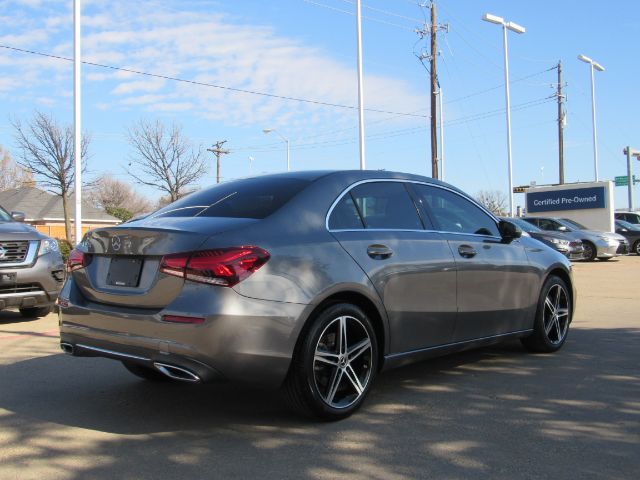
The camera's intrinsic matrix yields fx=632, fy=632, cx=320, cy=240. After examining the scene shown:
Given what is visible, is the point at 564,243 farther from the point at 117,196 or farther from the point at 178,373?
the point at 117,196

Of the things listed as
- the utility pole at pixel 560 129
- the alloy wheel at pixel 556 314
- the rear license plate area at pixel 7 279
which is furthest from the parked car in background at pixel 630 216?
the rear license plate area at pixel 7 279

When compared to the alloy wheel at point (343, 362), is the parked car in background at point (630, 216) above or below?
above

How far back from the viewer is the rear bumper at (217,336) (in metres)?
3.51

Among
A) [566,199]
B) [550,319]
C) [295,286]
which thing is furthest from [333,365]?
[566,199]

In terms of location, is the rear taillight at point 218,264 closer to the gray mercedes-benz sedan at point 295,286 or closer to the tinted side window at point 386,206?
the gray mercedes-benz sedan at point 295,286

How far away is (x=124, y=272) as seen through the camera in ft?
12.9

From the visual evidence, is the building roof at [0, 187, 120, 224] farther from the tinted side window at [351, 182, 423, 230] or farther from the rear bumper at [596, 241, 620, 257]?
the tinted side window at [351, 182, 423, 230]

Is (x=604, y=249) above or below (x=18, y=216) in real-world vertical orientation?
below

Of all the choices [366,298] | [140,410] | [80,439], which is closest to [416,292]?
[366,298]

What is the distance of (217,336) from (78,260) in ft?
4.66

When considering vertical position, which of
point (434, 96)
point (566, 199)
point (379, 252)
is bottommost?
point (379, 252)

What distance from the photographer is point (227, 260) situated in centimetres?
358

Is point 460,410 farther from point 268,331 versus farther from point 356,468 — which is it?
point 268,331

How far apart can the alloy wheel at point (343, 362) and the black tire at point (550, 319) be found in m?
2.40
